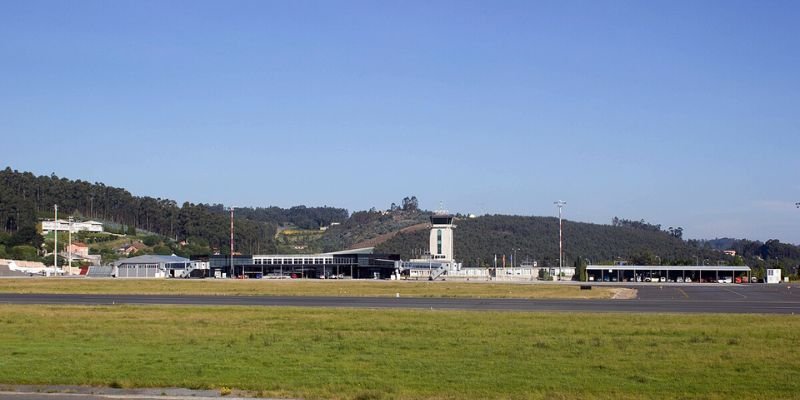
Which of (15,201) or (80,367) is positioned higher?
(15,201)

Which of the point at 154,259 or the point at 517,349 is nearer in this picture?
the point at 517,349

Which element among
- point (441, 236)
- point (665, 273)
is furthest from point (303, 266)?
point (665, 273)

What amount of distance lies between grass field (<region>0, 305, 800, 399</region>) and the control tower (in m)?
146

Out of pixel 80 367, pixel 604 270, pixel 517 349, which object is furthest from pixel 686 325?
pixel 604 270

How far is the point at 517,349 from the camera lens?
24688 mm

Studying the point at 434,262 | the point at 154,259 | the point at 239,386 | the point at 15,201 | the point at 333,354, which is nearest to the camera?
the point at 239,386

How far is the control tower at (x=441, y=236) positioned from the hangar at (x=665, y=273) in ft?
128

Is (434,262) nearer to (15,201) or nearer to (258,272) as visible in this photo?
(258,272)

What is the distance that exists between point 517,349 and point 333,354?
17.8ft

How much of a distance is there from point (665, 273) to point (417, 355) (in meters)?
140

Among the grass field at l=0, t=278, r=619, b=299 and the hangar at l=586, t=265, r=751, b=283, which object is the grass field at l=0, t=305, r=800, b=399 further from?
the hangar at l=586, t=265, r=751, b=283

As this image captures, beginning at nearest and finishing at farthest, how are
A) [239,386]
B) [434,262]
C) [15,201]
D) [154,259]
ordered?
[239,386], [154,259], [434,262], [15,201]

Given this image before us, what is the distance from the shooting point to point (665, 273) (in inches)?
6083

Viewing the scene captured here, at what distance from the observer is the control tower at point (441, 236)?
184 metres
